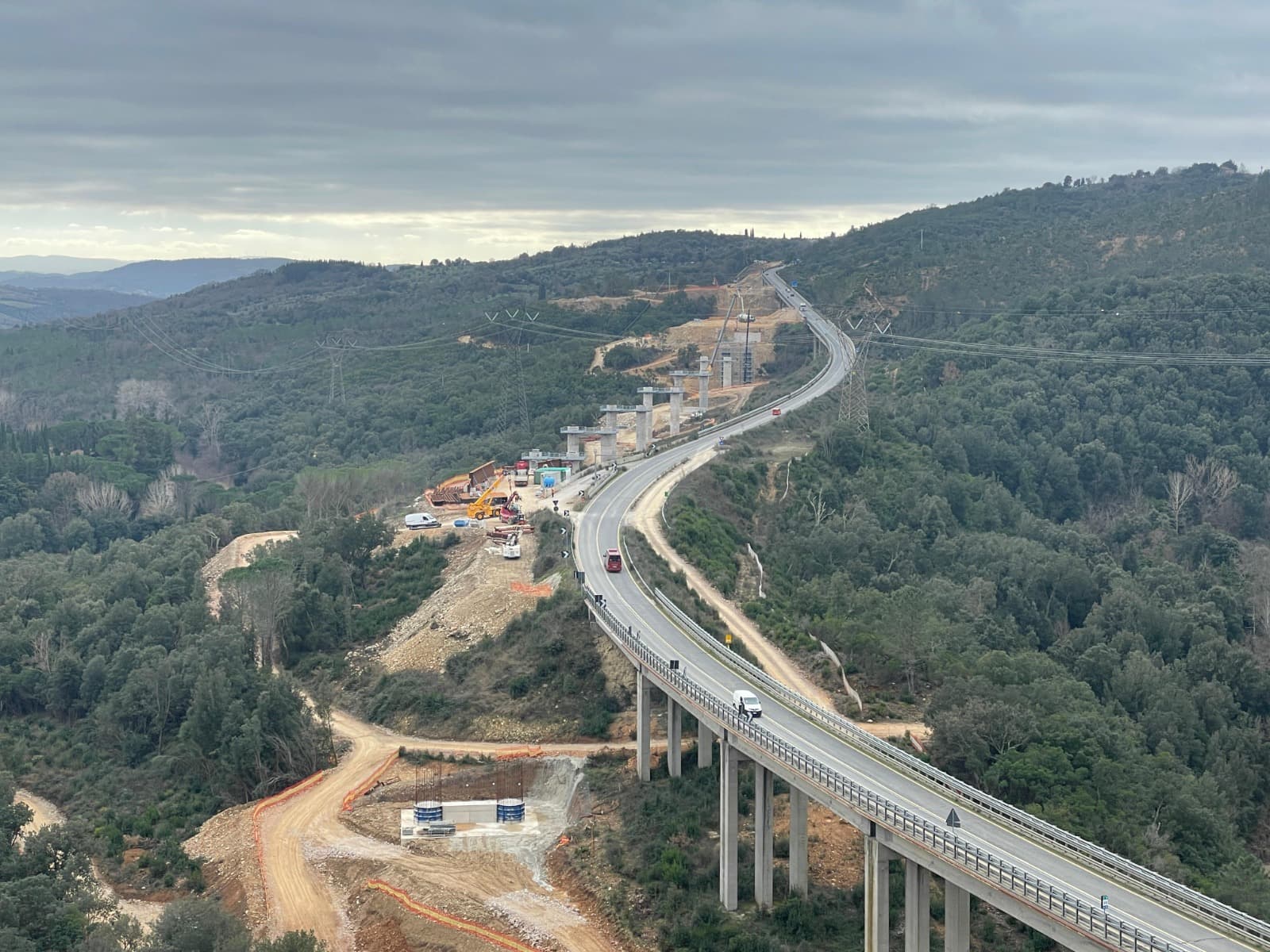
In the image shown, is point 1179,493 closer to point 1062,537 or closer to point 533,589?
point 1062,537

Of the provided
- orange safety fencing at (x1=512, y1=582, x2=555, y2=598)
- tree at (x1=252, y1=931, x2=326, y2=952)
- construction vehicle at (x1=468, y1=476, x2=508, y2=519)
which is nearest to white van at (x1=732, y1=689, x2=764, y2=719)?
tree at (x1=252, y1=931, x2=326, y2=952)

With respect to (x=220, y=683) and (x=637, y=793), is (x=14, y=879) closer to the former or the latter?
(x=220, y=683)

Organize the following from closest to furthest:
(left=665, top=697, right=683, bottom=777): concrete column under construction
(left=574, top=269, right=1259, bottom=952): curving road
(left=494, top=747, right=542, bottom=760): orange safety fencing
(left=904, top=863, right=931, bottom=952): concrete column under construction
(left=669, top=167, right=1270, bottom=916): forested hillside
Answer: (left=574, top=269, right=1259, bottom=952): curving road
(left=904, top=863, right=931, bottom=952): concrete column under construction
(left=669, top=167, right=1270, bottom=916): forested hillside
(left=665, top=697, right=683, bottom=777): concrete column under construction
(left=494, top=747, right=542, bottom=760): orange safety fencing

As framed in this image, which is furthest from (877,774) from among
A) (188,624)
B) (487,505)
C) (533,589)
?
(487,505)

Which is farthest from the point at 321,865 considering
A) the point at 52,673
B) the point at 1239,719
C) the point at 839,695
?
the point at 1239,719

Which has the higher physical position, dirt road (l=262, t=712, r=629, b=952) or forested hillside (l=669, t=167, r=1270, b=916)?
forested hillside (l=669, t=167, r=1270, b=916)

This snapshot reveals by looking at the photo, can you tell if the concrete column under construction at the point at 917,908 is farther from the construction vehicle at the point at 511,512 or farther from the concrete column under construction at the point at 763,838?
the construction vehicle at the point at 511,512

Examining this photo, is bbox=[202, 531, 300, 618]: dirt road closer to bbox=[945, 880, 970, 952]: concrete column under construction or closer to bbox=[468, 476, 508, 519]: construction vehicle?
bbox=[468, 476, 508, 519]: construction vehicle
